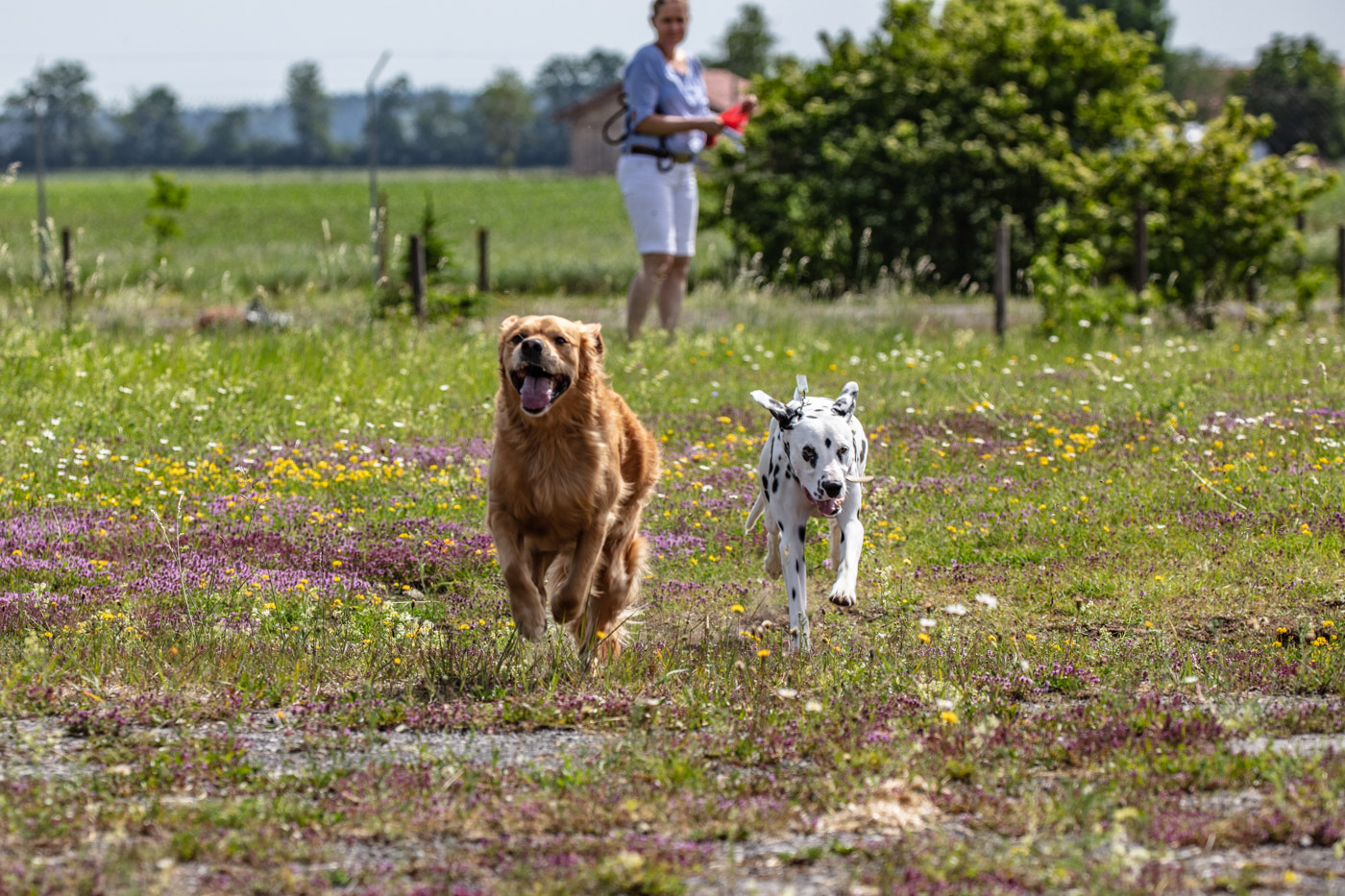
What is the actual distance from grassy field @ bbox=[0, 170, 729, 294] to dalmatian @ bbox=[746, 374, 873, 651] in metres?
8.27

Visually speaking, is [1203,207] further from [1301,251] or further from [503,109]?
[503,109]

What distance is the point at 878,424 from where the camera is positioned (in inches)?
367

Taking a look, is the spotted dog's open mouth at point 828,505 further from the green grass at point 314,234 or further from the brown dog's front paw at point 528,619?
the green grass at point 314,234

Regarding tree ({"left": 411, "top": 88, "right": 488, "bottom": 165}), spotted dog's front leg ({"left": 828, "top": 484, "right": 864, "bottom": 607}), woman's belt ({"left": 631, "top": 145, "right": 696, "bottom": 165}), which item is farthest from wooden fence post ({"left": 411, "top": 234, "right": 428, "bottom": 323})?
tree ({"left": 411, "top": 88, "right": 488, "bottom": 165})

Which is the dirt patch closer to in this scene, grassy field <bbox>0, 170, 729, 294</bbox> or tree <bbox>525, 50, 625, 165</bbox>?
grassy field <bbox>0, 170, 729, 294</bbox>

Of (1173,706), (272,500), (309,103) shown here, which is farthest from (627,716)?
(309,103)

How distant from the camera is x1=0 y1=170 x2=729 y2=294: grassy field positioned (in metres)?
22.0

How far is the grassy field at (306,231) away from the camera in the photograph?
22.0 metres

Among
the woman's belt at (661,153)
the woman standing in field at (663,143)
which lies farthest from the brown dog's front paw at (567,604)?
the woman's belt at (661,153)

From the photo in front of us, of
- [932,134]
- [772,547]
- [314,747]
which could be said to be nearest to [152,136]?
[932,134]

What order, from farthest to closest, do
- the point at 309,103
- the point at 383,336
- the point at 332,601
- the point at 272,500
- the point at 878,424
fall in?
the point at 309,103
the point at 383,336
the point at 878,424
the point at 272,500
the point at 332,601

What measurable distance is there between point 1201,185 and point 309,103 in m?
73.3

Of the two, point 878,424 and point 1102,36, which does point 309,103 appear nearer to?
point 1102,36

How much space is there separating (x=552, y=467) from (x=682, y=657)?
872mm
